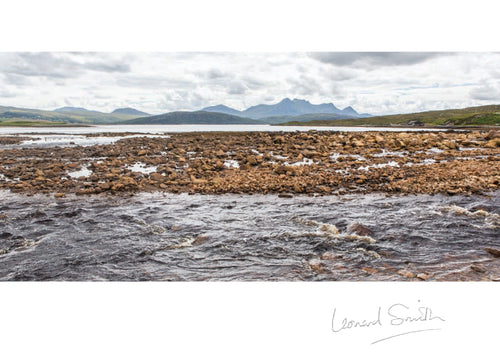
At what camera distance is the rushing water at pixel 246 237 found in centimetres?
741

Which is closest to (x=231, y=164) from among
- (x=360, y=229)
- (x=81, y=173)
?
(x=81, y=173)

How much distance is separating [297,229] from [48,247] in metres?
7.87

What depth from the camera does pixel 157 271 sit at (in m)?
7.42

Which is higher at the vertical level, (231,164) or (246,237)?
(231,164)

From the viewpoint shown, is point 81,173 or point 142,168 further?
point 142,168

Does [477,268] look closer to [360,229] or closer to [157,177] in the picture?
[360,229]

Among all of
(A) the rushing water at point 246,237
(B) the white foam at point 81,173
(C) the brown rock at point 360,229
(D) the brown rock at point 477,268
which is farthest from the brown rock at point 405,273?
(B) the white foam at point 81,173

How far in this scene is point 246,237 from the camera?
31.7 feet

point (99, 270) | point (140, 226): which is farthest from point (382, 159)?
point (99, 270)

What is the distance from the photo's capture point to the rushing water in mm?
7406

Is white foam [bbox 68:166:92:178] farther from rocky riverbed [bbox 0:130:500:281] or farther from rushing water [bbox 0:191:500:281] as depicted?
rushing water [bbox 0:191:500:281]

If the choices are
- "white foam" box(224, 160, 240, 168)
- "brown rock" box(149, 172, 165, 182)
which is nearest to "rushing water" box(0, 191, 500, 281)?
"brown rock" box(149, 172, 165, 182)
